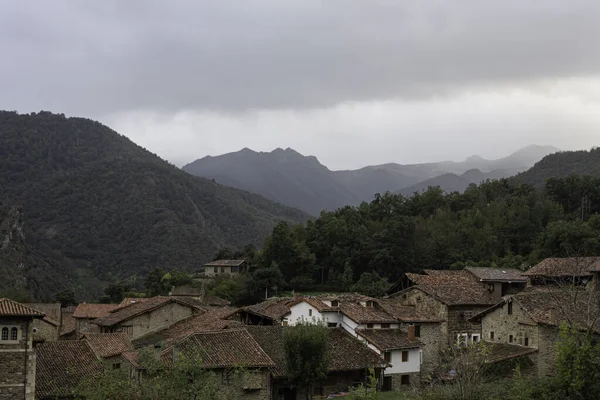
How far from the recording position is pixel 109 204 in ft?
400

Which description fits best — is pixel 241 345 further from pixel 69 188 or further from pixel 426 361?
pixel 69 188

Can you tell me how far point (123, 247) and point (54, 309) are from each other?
178ft

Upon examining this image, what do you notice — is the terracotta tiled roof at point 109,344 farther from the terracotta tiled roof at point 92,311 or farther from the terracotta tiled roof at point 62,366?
the terracotta tiled roof at point 92,311

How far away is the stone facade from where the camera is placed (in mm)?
23500

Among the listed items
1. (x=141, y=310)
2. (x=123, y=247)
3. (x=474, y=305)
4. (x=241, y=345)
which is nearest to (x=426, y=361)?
(x=474, y=305)

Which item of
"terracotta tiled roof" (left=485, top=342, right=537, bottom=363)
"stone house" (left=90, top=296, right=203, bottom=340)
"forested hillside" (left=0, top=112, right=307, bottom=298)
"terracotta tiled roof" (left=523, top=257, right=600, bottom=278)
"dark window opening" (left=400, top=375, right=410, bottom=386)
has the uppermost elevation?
"forested hillside" (left=0, top=112, right=307, bottom=298)

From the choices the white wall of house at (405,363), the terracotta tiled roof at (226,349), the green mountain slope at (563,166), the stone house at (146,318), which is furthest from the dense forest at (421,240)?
the green mountain slope at (563,166)

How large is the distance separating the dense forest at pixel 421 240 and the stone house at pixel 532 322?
75.0 feet

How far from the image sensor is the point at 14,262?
85500 mm

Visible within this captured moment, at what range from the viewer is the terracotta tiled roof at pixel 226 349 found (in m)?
27.7

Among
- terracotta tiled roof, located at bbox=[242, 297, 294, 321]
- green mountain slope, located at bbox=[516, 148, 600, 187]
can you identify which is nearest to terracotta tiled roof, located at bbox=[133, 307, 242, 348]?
terracotta tiled roof, located at bbox=[242, 297, 294, 321]

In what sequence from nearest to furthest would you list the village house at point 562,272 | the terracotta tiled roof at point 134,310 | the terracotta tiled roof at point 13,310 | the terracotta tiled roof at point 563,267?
the terracotta tiled roof at point 13,310, the terracotta tiled roof at point 134,310, the village house at point 562,272, the terracotta tiled roof at point 563,267

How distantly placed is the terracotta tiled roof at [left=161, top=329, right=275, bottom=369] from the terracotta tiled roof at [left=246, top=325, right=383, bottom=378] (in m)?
2.48

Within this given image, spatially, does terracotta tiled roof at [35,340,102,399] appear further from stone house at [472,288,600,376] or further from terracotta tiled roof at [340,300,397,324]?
stone house at [472,288,600,376]
